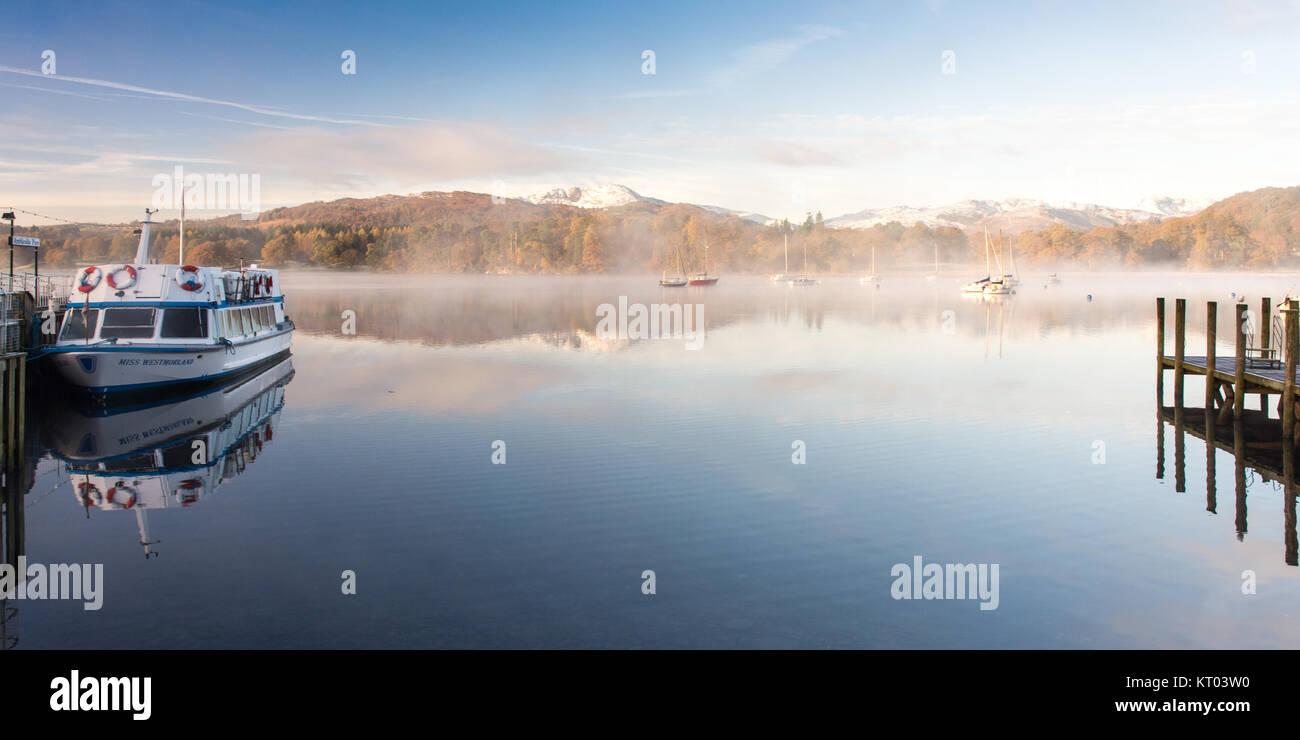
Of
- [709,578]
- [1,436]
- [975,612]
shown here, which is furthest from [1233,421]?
[1,436]

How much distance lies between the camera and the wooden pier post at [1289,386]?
21016 millimetres

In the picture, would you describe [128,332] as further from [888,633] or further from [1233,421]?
[1233,421]

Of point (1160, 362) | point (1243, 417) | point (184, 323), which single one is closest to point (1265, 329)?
point (1243, 417)

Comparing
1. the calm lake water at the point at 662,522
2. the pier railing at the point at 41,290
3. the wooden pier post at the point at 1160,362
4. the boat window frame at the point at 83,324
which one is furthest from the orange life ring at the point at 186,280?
the wooden pier post at the point at 1160,362

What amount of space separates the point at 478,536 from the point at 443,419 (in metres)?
12.1

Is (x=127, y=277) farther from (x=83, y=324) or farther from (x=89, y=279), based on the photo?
(x=83, y=324)

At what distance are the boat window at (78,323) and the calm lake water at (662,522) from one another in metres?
2.33

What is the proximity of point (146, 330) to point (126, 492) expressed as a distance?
1392 centimetres

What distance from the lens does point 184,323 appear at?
3184cm

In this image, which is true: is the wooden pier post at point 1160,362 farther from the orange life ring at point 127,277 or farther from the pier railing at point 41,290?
the pier railing at point 41,290

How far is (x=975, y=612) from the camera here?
12312 mm
